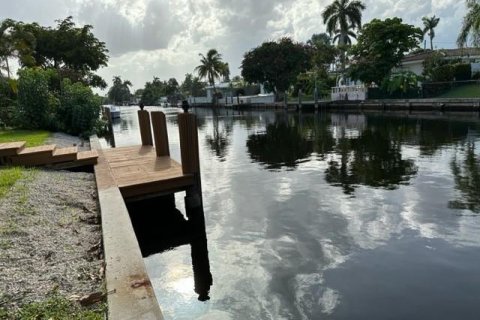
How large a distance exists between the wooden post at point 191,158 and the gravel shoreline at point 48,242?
199cm

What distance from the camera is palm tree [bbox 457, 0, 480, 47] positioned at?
22.6m

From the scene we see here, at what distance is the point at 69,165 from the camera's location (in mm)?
9508

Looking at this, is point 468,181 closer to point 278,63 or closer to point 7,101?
point 7,101

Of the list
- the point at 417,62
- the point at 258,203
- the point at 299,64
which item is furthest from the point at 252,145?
the point at 299,64

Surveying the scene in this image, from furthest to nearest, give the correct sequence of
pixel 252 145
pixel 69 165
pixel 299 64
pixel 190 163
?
Answer: pixel 299 64, pixel 252 145, pixel 69 165, pixel 190 163

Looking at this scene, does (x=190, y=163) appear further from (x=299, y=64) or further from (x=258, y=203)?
(x=299, y=64)

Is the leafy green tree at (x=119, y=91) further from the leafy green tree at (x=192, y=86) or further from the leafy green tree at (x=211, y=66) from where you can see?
the leafy green tree at (x=211, y=66)

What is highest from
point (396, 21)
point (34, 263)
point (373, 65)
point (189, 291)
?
point (396, 21)

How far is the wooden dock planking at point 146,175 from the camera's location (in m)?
8.04

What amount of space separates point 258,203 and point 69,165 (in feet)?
15.3

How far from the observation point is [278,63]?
61969 mm

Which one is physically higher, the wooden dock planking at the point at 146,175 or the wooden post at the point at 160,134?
the wooden post at the point at 160,134

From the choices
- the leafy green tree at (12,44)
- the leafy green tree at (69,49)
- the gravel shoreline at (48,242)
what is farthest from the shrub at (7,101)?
the gravel shoreline at (48,242)

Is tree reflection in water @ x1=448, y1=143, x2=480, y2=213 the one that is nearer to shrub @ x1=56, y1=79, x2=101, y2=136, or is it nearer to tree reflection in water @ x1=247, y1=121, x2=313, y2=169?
tree reflection in water @ x1=247, y1=121, x2=313, y2=169
